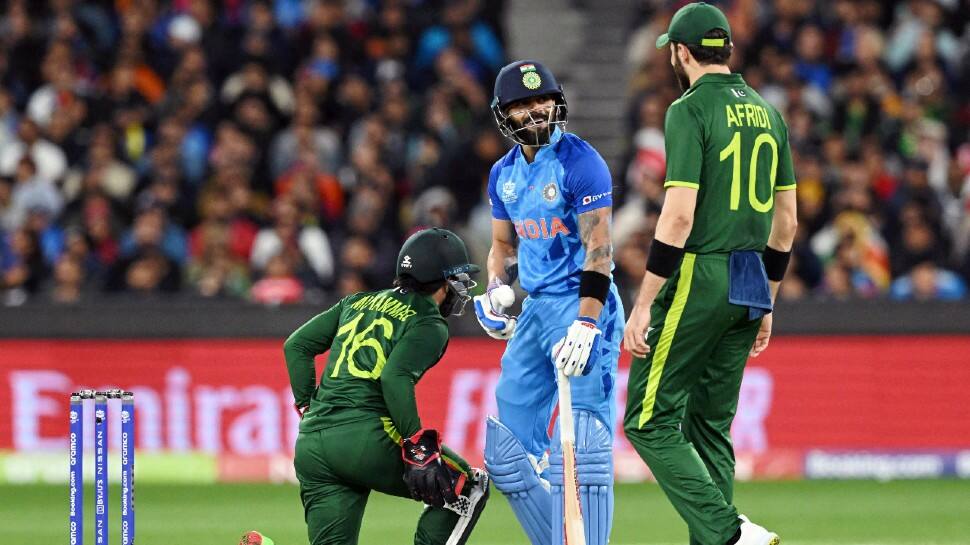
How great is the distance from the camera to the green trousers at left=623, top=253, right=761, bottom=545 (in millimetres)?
7289

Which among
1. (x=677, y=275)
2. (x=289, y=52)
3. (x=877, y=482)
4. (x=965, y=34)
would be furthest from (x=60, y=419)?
(x=965, y=34)

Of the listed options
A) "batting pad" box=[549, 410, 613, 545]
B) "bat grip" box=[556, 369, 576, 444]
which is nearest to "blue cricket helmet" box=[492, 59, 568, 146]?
"bat grip" box=[556, 369, 576, 444]

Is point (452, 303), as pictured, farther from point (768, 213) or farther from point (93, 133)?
point (93, 133)

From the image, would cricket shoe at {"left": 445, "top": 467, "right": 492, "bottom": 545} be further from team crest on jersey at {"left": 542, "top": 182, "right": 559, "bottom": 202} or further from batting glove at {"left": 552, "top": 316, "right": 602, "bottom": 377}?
team crest on jersey at {"left": 542, "top": 182, "right": 559, "bottom": 202}

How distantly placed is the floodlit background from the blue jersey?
Answer: 3.28 meters

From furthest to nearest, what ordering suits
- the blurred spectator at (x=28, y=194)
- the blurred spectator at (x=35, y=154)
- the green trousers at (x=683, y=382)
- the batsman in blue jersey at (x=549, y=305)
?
the blurred spectator at (x=35, y=154) → the blurred spectator at (x=28, y=194) → the batsman in blue jersey at (x=549, y=305) → the green trousers at (x=683, y=382)

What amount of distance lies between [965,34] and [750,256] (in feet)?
36.6

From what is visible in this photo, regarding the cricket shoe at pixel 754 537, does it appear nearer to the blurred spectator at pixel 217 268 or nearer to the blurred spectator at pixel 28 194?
the blurred spectator at pixel 217 268

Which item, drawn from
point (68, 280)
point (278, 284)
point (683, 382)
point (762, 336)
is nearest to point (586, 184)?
point (683, 382)

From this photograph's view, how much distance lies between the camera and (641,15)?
1859cm

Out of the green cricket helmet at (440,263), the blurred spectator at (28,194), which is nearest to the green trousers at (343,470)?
the green cricket helmet at (440,263)

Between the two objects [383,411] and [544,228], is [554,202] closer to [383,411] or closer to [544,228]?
[544,228]

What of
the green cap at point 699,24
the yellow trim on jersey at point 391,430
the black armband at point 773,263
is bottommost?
the yellow trim on jersey at point 391,430

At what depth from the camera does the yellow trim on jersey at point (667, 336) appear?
738cm
